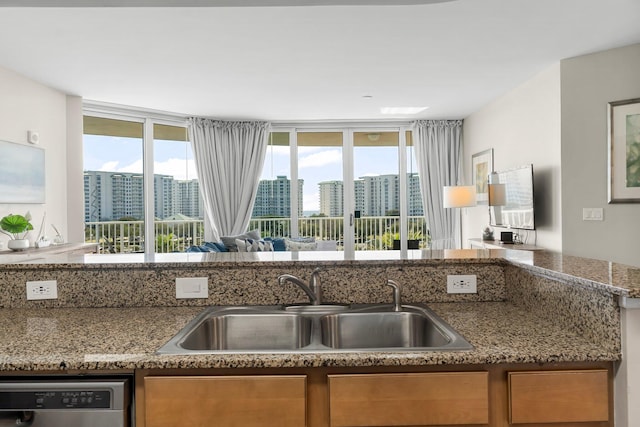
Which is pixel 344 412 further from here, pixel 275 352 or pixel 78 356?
A: pixel 78 356

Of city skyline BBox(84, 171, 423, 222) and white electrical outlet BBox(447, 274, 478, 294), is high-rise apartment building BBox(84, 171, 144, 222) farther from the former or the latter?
white electrical outlet BBox(447, 274, 478, 294)

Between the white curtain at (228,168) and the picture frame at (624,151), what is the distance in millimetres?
4493

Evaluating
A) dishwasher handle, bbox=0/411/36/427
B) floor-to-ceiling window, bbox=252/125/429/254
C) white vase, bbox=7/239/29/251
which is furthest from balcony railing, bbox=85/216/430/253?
dishwasher handle, bbox=0/411/36/427

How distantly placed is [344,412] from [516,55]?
3.78 meters

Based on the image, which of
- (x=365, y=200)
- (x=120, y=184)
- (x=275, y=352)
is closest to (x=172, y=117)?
(x=120, y=184)

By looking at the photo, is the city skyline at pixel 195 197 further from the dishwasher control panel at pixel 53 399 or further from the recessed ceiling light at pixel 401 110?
the dishwasher control panel at pixel 53 399

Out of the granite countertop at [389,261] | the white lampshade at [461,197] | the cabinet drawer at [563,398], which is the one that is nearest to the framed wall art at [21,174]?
the granite countertop at [389,261]

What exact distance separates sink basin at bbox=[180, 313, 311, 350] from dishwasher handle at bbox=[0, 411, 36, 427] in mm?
589

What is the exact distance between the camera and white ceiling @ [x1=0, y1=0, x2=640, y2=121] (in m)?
3.04

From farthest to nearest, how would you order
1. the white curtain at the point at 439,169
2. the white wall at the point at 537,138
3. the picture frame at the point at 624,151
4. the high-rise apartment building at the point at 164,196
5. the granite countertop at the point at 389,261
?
the white curtain at the point at 439,169 < the high-rise apartment building at the point at 164,196 < the white wall at the point at 537,138 < the picture frame at the point at 624,151 < the granite countertop at the point at 389,261

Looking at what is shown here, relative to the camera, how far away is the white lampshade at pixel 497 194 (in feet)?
16.8

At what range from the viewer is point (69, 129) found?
5078 mm

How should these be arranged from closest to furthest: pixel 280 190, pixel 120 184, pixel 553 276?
pixel 553 276 → pixel 120 184 → pixel 280 190

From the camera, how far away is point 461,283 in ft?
5.51
